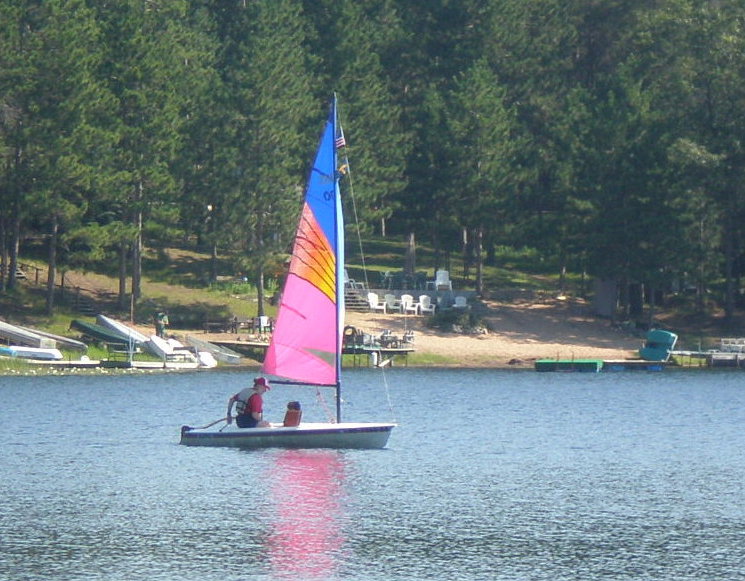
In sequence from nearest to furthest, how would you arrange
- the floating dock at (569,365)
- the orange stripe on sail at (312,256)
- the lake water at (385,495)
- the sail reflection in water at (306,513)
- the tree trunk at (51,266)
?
1. the sail reflection in water at (306,513)
2. the lake water at (385,495)
3. the orange stripe on sail at (312,256)
4. the tree trunk at (51,266)
5. the floating dock at (569,365)

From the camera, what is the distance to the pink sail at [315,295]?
46.8 meters

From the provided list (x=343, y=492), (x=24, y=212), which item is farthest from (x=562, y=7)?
(x=343, y=492)

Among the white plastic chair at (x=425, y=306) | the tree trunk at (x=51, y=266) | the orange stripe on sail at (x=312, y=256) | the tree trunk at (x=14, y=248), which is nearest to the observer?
the orange stripe on sail at (x=312, y=256)

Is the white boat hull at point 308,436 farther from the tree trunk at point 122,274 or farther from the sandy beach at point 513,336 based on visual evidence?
the tree trunk at point 122,274

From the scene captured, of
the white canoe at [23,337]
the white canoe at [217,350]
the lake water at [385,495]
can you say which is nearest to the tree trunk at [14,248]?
the white canoe at [23,337]

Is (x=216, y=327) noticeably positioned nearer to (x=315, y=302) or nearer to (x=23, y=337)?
(x=23, y=337)

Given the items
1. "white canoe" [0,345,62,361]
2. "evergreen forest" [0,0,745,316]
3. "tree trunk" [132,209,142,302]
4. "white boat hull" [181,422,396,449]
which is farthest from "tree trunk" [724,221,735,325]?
"white boat hull" [181,422,396,449]

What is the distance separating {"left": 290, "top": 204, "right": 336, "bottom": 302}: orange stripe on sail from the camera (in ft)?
155

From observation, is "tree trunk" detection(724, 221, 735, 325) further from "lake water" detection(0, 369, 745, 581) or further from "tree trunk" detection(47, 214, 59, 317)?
"tree trunk" detection(47, 214, 59, 317)

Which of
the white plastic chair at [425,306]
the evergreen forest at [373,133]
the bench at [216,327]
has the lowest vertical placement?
the bench at [216,327]

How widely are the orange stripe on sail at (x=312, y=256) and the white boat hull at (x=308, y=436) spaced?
4476 mm

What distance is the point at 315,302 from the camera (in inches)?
1869

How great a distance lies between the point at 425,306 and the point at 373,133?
1212cm

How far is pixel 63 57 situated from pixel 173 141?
307 inches
